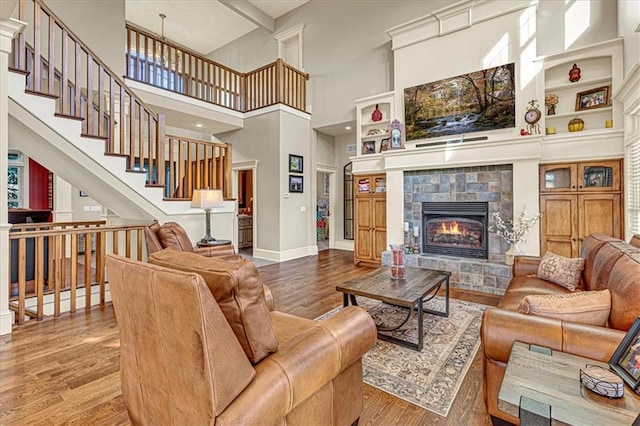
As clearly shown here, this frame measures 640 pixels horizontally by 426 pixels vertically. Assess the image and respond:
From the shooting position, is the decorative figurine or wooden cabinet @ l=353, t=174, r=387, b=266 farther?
wooden cabinet @ l=353, t=174, r=387, b=266

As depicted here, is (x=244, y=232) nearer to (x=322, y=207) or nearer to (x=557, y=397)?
(x=322, y=207)

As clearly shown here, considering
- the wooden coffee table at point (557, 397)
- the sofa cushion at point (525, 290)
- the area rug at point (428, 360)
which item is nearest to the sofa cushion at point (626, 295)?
the wooden coffee table at point (557, 397)

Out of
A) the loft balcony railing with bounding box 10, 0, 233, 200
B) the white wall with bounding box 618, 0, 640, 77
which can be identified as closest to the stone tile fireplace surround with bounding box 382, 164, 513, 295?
the white wall with bounding box 618, 0, 640, 77

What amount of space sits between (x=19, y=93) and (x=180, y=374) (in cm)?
368

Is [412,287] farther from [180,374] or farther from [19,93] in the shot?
[19,93]

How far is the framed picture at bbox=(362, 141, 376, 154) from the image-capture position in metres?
6.29

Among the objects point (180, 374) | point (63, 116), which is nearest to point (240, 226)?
point (63, 116)

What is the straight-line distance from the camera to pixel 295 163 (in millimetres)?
6777

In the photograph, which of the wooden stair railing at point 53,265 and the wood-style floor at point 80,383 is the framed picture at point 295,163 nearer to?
the wooden stair railing at point 53,265

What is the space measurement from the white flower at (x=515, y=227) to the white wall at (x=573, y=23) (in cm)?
256

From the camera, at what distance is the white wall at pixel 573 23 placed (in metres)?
4.26

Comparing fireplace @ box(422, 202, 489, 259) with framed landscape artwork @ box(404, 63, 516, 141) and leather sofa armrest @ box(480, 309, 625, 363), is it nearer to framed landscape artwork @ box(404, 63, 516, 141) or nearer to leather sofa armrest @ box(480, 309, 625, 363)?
framed landscape artwork @ box(404, 63, 516, 141)

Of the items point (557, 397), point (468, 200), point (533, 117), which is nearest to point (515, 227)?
point (468, 200)

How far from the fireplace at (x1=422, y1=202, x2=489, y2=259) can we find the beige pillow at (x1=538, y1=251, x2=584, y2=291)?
1.77m
